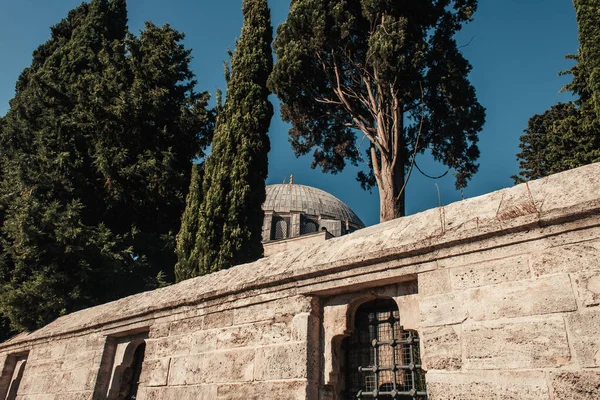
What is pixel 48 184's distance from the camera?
31.0 feet

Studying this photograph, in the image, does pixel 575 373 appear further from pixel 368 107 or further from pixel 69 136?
pixel 69 136

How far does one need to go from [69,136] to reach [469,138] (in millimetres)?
10509

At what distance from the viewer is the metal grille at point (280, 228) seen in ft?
94.8

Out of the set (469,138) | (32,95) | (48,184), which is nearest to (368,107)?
(469,138)

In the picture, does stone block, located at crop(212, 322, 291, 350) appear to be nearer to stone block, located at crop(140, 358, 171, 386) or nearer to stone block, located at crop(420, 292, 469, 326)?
stone block, located at crop(140, 358, 171, 386)

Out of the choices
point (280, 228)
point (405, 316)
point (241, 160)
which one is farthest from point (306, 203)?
point (405, 316)

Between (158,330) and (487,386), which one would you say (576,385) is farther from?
(158,330)

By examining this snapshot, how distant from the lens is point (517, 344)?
2246mm

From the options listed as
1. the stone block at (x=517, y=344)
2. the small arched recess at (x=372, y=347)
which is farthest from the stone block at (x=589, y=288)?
the small arched recess at (x=372, y=347)

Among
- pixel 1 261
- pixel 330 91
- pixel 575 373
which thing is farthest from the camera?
pixel 330 91

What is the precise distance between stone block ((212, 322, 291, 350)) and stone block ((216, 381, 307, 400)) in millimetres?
290

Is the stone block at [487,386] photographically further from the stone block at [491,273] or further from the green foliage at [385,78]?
the green foliage at [385,78]

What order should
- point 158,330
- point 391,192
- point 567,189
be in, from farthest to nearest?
1. point 391,192
2. point 158,330
3. point 567,189

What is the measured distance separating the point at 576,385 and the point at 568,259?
0.59m
